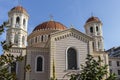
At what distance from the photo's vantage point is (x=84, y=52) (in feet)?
108

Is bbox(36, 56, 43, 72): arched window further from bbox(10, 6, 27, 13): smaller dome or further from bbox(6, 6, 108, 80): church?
bbox(10, 6, 27, 13): smaller dome

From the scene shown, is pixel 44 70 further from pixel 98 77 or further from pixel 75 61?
pixel 98 77

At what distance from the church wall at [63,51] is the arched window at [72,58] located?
525 millimetres

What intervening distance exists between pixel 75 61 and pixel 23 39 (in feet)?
36.4

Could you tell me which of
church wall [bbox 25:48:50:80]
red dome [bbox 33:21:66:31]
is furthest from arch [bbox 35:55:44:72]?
red dome [bbox 33:21:66:31]

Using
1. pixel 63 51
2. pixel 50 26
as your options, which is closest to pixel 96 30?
pixel 50 26

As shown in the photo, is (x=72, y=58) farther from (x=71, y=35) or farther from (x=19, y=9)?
(x=19, y=9)

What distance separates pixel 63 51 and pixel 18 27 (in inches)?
406

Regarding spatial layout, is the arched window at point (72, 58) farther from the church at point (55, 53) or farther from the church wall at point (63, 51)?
the church wall at point (63, 51)

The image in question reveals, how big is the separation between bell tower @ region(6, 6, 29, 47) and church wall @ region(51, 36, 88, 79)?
25.8ft

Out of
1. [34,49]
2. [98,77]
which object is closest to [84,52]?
[34,49]

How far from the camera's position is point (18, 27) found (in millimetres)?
37906

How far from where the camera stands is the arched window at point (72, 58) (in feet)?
105

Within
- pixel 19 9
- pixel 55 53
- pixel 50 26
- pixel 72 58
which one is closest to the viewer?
pixel 55 53
